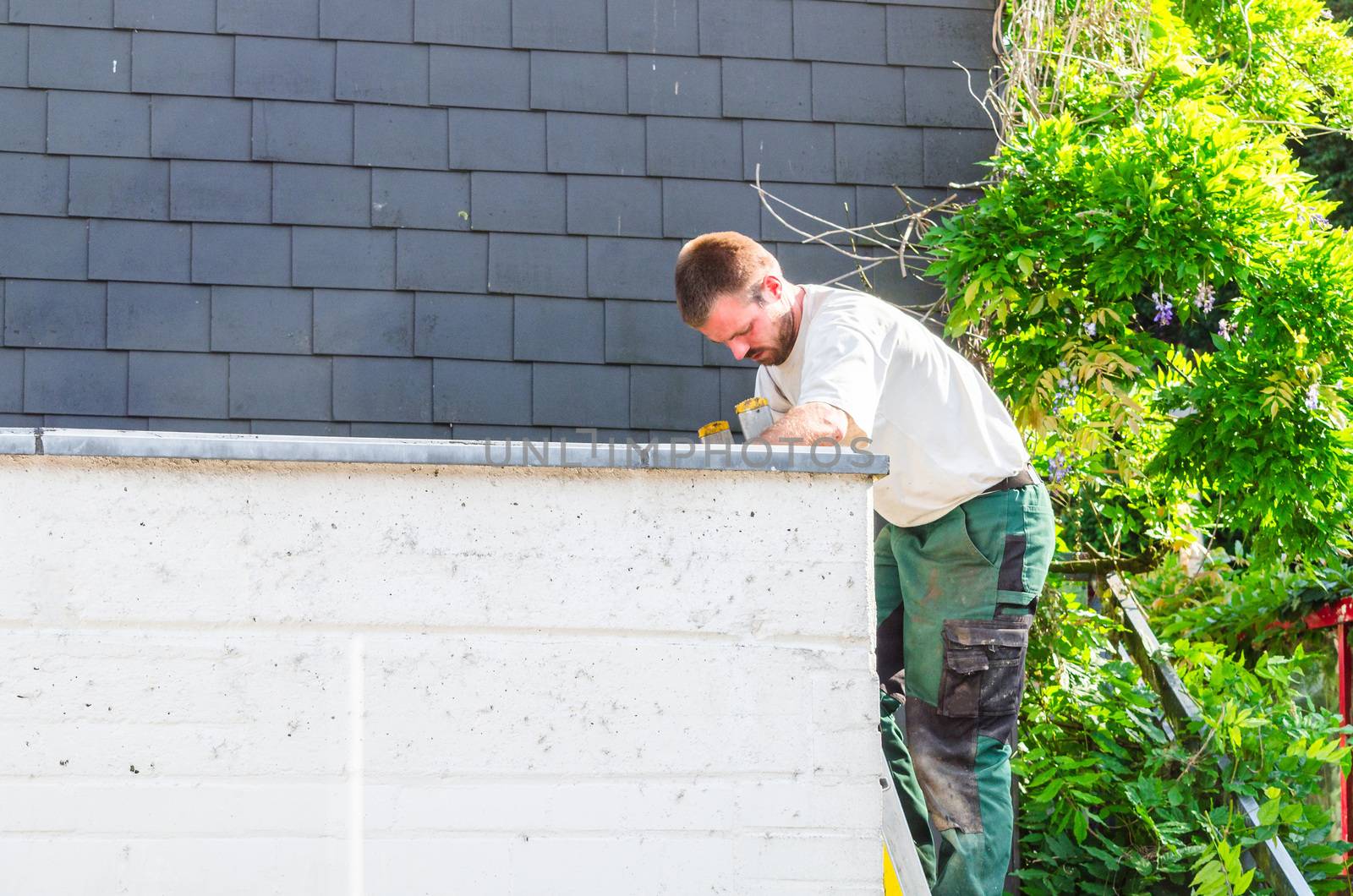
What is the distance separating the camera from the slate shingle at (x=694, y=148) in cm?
359

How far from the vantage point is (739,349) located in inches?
94.9

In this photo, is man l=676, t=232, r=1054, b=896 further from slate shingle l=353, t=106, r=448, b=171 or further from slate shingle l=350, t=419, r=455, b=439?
slate shingle l=353, t=106, r=448, b=171

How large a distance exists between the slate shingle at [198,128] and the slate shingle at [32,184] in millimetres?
274

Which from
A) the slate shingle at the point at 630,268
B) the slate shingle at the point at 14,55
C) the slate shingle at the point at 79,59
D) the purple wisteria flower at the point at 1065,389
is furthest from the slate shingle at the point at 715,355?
the slate shingle at the point at 14,55

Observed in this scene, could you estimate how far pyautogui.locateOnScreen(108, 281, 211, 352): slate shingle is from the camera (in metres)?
3.40

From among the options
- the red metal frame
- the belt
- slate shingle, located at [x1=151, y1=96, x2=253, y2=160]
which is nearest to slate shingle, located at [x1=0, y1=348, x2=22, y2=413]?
slate shingle, located at [x1=151, y1=96, x2=253, y2=160]

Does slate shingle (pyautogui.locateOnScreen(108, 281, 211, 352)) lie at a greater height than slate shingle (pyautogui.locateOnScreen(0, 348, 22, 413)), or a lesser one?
greater

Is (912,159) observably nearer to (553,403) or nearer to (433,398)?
(553,403)

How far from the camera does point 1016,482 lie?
2371 millimetres

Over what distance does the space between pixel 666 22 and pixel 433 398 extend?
51.5 inches

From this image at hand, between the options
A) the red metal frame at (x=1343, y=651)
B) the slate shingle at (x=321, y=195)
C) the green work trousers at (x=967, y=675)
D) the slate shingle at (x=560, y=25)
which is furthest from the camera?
the red metal frame at (x=1343, y=651)

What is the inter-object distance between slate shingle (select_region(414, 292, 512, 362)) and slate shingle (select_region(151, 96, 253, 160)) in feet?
2.22

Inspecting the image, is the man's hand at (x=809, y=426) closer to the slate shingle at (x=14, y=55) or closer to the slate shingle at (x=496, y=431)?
the slate shingle at (x=496, y=431)

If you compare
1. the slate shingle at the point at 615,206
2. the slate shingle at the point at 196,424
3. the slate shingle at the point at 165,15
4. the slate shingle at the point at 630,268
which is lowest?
the slate shingle at the point at 196,424
